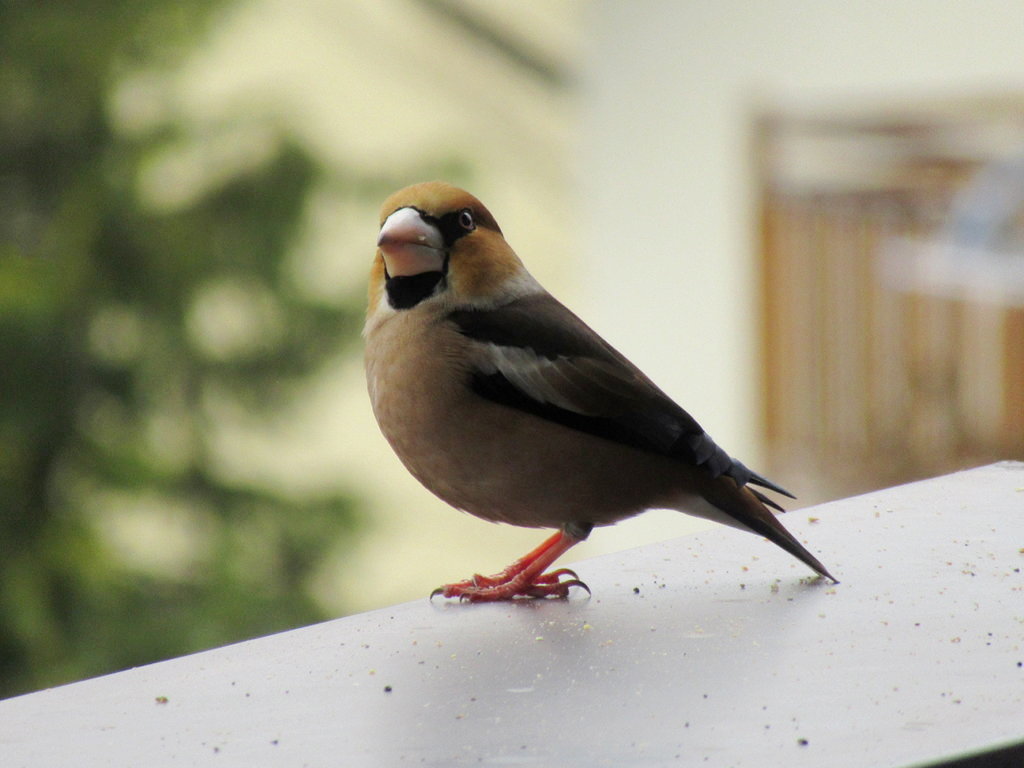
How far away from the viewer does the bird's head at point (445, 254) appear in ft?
7.60

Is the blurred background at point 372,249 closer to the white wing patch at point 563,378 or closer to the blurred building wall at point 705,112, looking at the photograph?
the blurred building wall at point 705,112

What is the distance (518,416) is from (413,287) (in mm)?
276

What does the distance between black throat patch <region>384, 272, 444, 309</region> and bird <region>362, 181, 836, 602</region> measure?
14 mm

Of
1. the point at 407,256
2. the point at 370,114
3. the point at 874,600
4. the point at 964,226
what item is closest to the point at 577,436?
the point at 407,256

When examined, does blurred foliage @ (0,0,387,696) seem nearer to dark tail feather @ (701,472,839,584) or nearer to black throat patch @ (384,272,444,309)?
black throat patch @ (384,272,444,309)

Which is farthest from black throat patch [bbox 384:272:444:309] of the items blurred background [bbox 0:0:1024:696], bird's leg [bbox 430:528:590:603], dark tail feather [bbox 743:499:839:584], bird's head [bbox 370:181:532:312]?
blurred background [bbox 0:0:1024:696]

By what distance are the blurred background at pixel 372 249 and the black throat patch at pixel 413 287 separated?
8.60ft

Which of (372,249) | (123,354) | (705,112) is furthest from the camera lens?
(705,112)

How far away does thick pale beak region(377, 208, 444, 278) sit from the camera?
2238 mm

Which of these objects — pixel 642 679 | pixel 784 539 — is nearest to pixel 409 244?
pixel 784 539

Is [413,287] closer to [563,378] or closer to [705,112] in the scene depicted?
[563,378]

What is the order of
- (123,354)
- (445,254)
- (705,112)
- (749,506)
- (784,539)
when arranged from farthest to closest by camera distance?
(705,112), (123,354), (445,254), (749,506), (784,539)

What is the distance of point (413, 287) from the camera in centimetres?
239

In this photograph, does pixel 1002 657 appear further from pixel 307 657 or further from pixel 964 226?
pixel 964 226
